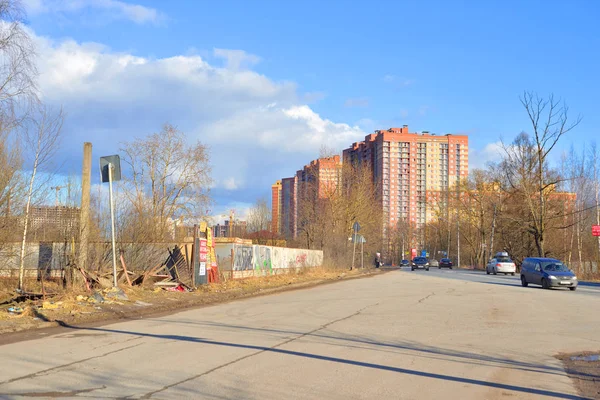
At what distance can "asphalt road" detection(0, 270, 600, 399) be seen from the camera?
662 cm

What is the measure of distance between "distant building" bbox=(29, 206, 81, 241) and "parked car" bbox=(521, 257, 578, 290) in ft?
75.6

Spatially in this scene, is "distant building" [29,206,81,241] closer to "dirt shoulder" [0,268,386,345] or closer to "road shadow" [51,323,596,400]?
"dirt shoulder" [0,268,386,345]

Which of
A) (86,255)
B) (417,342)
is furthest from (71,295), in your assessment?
(417,342)

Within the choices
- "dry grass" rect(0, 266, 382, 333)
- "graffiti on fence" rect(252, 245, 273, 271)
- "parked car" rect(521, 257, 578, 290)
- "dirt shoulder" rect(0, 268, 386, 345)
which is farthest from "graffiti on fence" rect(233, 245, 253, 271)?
"parked car" rect(521, 257, 578, 290)

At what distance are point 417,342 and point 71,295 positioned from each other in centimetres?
981

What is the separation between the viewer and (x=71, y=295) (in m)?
15.5

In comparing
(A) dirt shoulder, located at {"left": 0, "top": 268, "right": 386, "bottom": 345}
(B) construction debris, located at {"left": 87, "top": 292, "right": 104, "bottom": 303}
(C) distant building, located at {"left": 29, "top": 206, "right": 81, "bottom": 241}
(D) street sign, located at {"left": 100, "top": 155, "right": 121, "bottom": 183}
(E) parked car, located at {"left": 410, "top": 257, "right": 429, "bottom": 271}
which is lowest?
(E) parked car, located at {"left": 410, "top": 257, "right": 429, "bottom": 271}

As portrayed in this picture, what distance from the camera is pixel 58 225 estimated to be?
17688mm

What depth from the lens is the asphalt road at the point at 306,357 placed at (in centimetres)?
662

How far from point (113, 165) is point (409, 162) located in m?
113

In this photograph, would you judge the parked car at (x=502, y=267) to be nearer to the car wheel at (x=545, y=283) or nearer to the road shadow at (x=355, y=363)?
the car wheel at (x=545, y=283)

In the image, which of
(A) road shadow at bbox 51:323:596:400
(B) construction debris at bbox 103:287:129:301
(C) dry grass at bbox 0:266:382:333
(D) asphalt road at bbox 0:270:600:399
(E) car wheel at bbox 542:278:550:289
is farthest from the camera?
(E) car wheel at bbox 542:278:550:289

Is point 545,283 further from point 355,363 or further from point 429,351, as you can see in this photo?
point 355,363

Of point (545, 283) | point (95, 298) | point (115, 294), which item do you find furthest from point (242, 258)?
point (545, 283)
